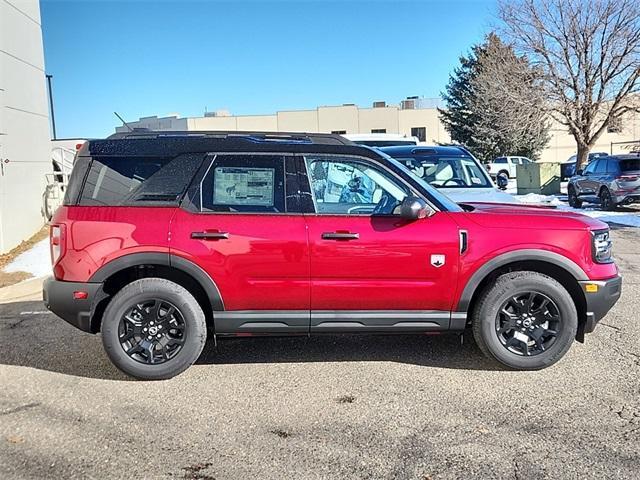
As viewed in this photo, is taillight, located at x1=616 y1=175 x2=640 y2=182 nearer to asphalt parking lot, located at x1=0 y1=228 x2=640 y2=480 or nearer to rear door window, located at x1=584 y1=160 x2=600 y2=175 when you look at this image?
rear door window, located at x1=584 y1=160 x2=600 y2=175

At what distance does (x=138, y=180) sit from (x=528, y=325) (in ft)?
10.8

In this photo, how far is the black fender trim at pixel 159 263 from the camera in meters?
4.21

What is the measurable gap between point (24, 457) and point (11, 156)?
886 cm

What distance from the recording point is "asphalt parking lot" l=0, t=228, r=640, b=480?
122 inches

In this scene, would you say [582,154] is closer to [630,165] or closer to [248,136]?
[630,165]

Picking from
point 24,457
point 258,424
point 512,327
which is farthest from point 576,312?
point 24,457

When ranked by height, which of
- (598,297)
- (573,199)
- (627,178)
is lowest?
(598,297)

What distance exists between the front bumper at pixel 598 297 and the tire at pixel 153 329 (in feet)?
9.86

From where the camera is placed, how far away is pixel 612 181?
15859 millimetres

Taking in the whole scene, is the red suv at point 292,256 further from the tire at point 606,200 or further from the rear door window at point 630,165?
the tire at point 606,200

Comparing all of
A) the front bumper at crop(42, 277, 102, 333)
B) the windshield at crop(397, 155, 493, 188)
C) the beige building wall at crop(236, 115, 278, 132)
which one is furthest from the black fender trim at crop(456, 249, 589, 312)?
the beige building wall at crop(236, 115, 278, 132)

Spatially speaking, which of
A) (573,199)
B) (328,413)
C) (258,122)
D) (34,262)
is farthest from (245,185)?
(258,122)

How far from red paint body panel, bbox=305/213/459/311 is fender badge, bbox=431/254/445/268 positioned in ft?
0.08

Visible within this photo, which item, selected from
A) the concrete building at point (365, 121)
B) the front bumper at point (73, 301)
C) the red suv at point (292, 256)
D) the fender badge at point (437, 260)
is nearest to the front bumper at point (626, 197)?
the red suv at point (292, 256)
